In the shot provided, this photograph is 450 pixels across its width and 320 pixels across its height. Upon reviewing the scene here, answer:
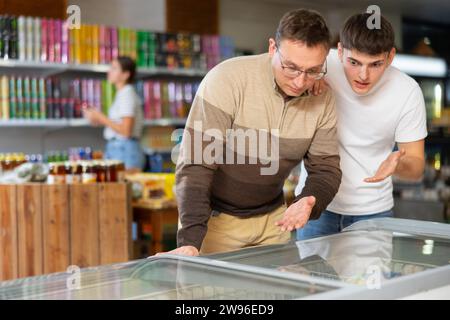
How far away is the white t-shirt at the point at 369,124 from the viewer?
2.54 metres

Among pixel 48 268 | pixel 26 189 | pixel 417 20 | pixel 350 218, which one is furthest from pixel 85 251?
pixel 417 20

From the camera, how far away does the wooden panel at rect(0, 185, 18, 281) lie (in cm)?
361

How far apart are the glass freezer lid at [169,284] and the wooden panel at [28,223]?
2.08 metres

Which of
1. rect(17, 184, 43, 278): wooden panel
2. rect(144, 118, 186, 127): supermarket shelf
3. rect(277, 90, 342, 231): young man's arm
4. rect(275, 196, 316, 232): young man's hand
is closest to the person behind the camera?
rect(275, 196, 316, 232): young man's hand

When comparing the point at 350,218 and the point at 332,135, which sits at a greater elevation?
the point at 332,135

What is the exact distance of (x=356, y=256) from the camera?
5.92ft

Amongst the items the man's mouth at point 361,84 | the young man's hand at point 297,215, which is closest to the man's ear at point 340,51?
the man's mouth at point 361,84

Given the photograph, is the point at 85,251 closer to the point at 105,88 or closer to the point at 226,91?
the point at 226,91

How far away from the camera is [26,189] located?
3.61 m

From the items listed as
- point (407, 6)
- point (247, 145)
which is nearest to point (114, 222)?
point (247, 145)

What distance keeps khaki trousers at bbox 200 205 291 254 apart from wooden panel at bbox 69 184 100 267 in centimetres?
126

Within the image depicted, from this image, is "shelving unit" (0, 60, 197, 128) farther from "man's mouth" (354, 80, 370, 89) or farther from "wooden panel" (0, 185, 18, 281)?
"man's mouth" (354, 80, 370, 89)

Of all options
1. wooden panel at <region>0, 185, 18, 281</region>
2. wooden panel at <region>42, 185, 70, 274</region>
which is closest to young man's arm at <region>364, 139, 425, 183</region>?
wooden panel at <region>42, 185, 70, 274</region>

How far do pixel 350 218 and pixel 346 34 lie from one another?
0.73 metres
